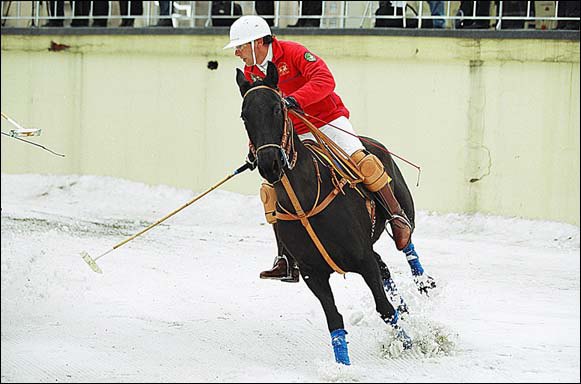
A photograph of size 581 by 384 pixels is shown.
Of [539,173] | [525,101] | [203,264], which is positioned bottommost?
[203,264]

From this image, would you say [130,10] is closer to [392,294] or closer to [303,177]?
[392,294]

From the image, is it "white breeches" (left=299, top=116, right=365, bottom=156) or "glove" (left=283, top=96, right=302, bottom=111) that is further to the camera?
"white breeches" (left=299, top=116, right=365, bottom=156)

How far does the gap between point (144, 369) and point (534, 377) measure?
270 cm

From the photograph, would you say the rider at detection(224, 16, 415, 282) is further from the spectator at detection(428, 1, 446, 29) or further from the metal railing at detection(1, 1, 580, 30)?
the spectator at detection(428, 1, 446, 29)

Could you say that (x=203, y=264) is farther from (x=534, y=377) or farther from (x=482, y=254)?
(x=534, y=377)

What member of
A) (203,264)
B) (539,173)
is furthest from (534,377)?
(539,173)

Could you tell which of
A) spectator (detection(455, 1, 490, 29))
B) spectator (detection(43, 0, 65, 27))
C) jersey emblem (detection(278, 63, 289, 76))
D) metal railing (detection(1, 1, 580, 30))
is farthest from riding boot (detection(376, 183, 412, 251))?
spectator (detection(43, 0, 65, 27))

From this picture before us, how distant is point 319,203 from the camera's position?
7008mm

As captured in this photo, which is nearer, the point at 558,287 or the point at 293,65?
the point at 293,65

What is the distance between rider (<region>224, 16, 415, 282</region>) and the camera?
7324 mm

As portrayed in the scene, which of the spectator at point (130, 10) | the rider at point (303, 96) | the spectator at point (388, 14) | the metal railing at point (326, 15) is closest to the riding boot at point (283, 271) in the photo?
the rider at point (303, 96)

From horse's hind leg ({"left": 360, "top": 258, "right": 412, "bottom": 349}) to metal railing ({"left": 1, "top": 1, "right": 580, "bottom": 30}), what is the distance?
7301 millimetres

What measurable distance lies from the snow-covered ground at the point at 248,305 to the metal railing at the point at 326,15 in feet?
9.39

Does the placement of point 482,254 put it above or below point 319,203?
below
